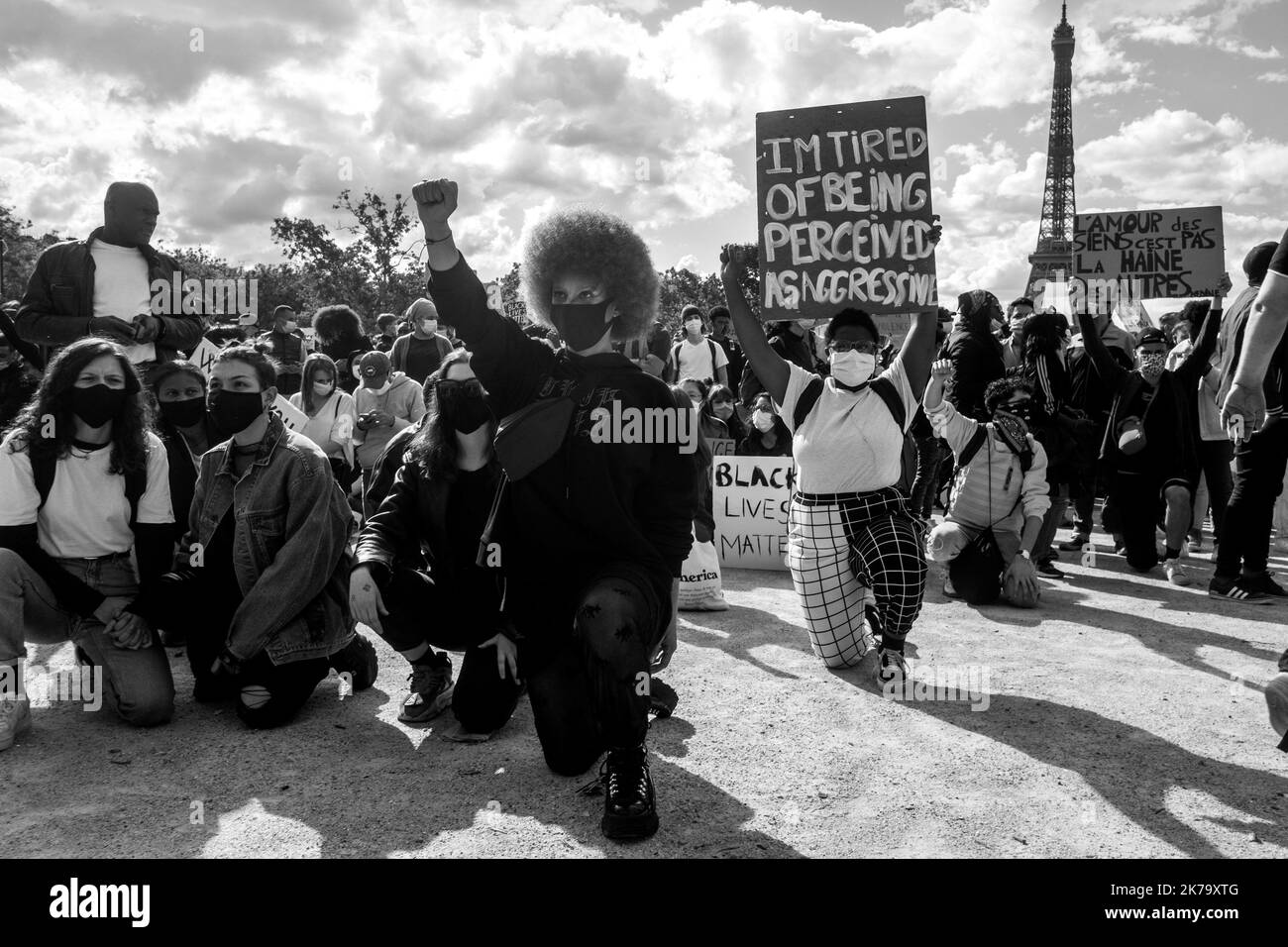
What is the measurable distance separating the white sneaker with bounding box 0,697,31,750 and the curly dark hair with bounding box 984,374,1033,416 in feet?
20.0

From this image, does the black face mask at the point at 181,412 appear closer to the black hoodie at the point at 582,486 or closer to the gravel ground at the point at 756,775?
the gravel ground at the point at 756,775

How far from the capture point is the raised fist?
280cm

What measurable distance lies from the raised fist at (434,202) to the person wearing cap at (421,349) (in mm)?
6312

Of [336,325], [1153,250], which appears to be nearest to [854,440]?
[336,325]

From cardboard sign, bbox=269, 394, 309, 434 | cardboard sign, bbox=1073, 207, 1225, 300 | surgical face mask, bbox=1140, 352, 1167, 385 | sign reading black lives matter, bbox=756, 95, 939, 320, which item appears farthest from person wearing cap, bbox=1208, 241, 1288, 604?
cardboard sign, bbox=269, 394, 309, 434

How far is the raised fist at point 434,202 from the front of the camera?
→ 2803 mm

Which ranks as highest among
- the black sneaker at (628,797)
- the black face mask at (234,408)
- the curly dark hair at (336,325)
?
the curly dark hair at (336,325)

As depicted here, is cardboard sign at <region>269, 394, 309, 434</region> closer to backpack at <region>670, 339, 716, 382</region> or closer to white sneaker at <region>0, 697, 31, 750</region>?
white sneaker at <region>0, 697, 31, 750</region>

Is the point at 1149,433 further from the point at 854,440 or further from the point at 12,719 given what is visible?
the point at 12,719

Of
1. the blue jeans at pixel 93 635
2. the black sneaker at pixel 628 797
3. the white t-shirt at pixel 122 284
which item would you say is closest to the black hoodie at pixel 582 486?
the black sneaker at pixel 628 797

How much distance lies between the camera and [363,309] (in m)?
31.0

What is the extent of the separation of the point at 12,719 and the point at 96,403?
1289mm

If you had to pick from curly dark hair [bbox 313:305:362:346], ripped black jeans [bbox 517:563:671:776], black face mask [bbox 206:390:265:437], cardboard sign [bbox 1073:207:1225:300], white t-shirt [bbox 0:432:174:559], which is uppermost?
cardboard sign [bbox 1073:207:1225:300]
